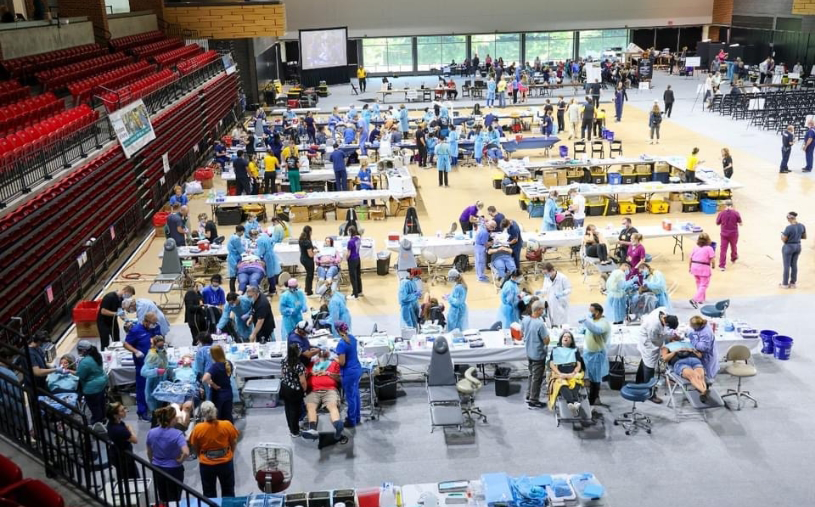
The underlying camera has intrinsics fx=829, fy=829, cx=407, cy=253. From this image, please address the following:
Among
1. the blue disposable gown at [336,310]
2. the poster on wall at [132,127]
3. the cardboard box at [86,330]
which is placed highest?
the poster on wall at [132,127]

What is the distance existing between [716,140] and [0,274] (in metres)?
24.1

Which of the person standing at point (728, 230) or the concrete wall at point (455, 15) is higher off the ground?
the concrete wall at point (455, 15)

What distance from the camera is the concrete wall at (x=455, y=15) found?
155ft

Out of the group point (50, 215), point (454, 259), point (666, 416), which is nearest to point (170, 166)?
point (50, 215)

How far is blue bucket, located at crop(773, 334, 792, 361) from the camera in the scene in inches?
489

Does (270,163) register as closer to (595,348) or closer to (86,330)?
(86,330)

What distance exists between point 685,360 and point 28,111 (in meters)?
13.6

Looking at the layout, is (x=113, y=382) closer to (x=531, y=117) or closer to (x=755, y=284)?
(x=755, y=284)

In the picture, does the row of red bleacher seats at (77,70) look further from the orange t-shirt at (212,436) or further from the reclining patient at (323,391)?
the orange t-shirt at (212,436)

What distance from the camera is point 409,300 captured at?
42.8 feet

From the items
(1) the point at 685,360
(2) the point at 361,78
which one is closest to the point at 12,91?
(1) the point at 685,360

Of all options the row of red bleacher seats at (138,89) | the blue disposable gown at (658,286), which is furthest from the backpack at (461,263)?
the row of red bleacher seats at (138,89)

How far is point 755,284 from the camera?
51.5 feet

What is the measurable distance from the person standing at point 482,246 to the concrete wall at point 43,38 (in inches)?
499
